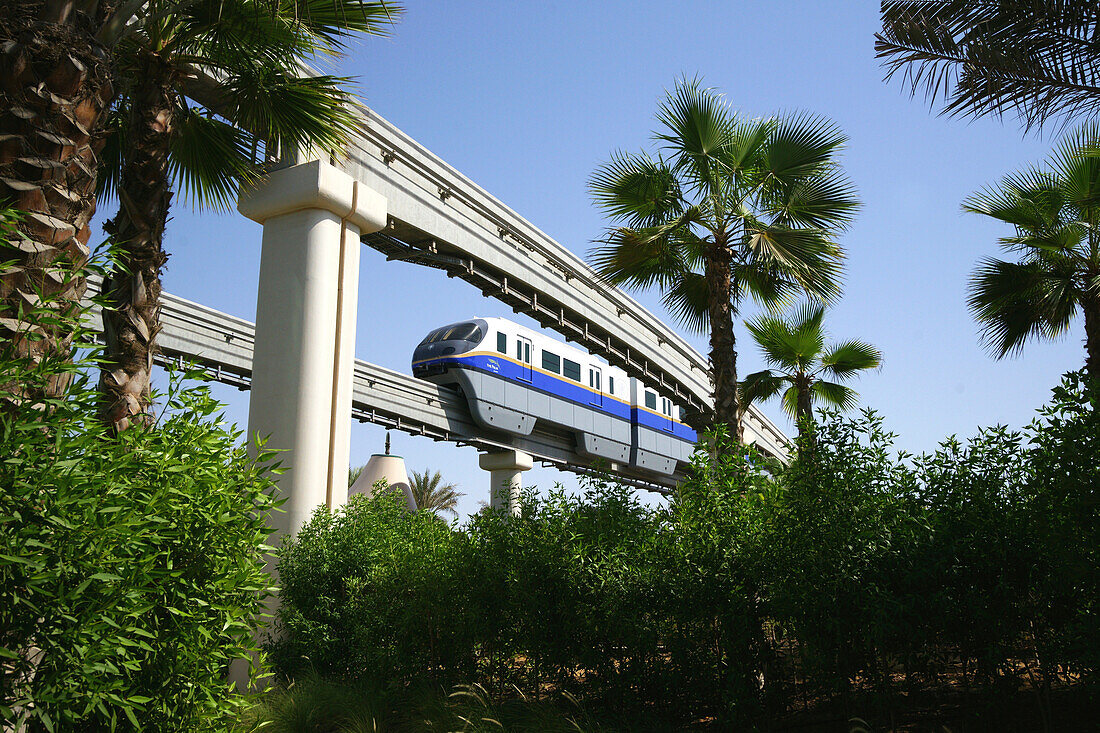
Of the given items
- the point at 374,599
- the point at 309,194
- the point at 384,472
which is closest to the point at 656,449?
the point at 384,472

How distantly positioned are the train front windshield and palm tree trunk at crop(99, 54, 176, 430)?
12.5 metres

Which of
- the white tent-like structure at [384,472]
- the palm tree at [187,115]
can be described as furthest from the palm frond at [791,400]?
the palm tree at [187,115]

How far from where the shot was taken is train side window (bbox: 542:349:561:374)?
70.0ft

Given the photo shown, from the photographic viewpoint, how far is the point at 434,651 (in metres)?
7.09

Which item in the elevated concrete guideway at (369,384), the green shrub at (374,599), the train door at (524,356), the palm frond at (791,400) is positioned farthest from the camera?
the train door at (524,356)

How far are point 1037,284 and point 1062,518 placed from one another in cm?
876

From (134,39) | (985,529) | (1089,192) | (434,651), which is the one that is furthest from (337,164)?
(1089,192)

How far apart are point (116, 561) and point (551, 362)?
1848cm

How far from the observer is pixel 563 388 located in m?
21.7

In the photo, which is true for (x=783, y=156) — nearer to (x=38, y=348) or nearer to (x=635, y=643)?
(x=635, y=643)

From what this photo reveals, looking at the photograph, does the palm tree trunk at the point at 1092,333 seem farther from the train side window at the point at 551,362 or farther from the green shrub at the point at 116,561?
the train side window at the point at 551,362

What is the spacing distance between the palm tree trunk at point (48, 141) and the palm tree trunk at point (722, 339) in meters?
6.98

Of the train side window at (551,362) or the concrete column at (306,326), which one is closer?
the concrete column at (306,326)

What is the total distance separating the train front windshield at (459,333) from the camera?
1917cm
